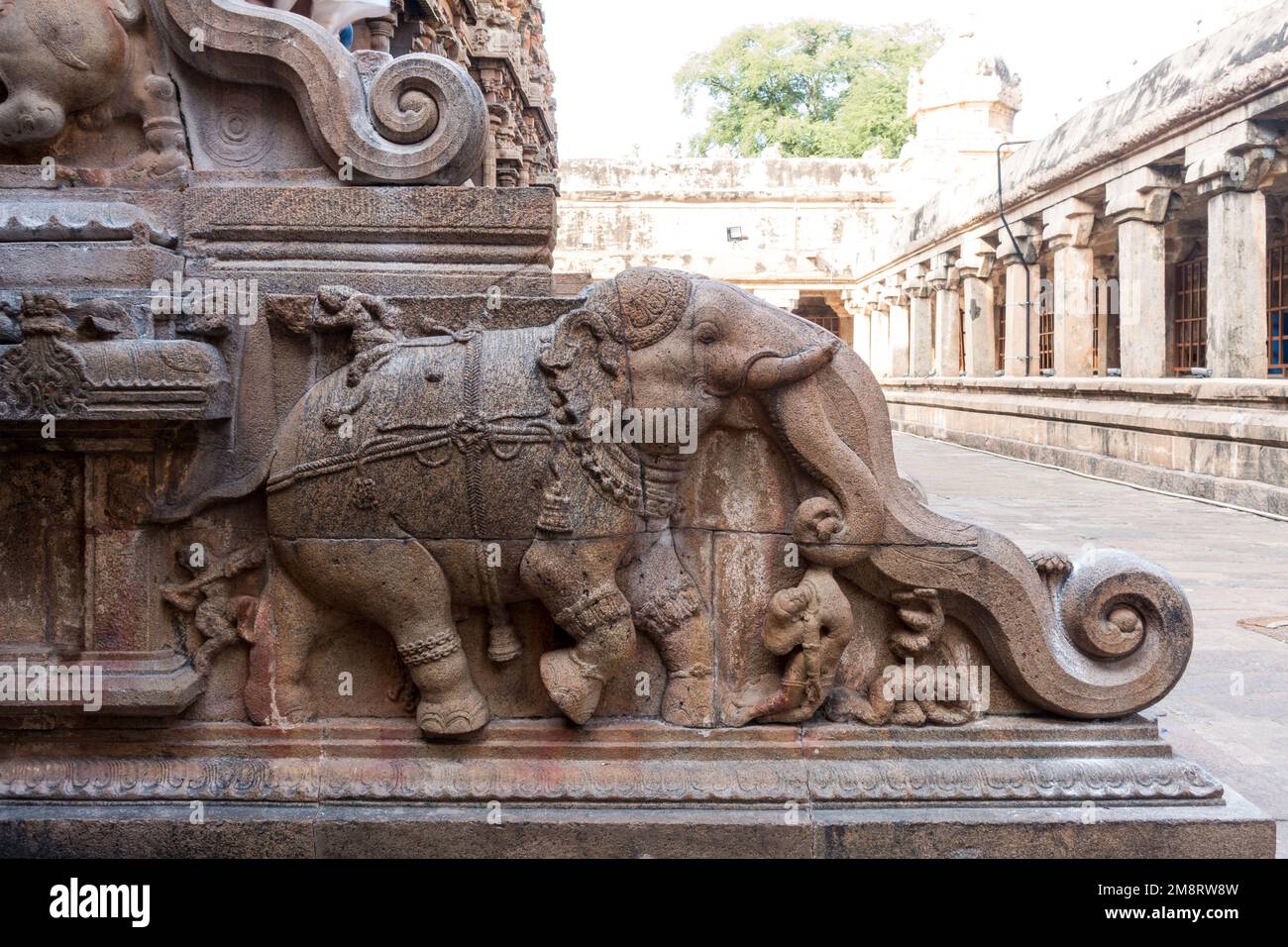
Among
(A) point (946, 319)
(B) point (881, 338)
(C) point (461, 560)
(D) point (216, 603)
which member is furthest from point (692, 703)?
(B) point (881, 338)

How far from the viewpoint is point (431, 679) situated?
2646 mm

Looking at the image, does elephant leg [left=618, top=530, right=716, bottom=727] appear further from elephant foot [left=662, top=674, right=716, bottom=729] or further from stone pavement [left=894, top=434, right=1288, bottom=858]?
stone pavement [left=894, top=434, right=1288, bottom=858]

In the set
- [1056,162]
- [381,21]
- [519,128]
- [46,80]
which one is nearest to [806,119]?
[519,128]

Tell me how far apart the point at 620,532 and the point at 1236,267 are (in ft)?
31.7

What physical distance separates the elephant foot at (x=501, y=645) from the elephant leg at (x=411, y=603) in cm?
8

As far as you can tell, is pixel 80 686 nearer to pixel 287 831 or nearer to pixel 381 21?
pixel 287 831

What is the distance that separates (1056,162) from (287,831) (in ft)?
45.3

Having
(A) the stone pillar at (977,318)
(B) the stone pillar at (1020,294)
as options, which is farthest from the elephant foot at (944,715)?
(A) the stone pillar at (977,318)

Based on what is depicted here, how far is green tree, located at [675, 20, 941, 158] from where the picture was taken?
140 ft

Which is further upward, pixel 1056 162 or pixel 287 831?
pixel 1056 162

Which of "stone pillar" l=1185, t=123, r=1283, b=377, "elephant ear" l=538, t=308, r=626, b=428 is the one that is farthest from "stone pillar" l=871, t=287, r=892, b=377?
"elephant ear" l=538, t=308, r=626, b=428

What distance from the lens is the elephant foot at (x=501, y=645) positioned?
8.96 ft

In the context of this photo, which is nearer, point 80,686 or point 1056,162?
point 80,686

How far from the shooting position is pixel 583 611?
2588mm
